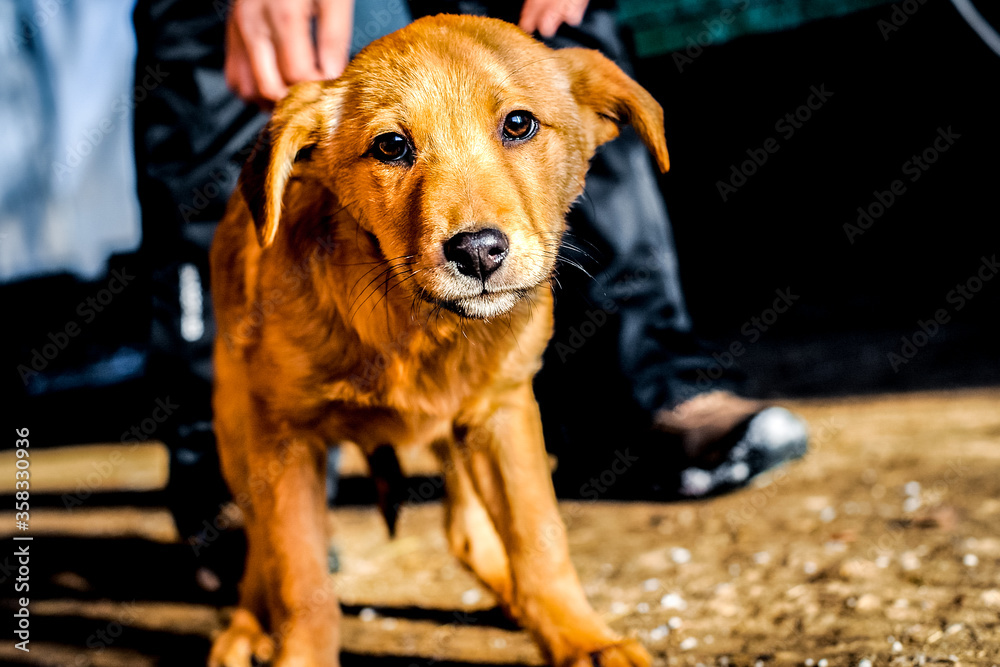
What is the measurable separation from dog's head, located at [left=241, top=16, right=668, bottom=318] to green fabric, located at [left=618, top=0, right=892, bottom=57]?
187 centimetres

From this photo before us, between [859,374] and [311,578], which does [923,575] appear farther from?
[859,374]

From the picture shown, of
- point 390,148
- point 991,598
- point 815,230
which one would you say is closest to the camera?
point 390,148

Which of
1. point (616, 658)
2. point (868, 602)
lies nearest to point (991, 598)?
point (868, 602)

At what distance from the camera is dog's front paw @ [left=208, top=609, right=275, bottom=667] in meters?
2.12

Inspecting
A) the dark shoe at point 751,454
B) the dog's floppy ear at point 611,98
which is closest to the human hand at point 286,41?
the dog's floppy ear at point 611,98

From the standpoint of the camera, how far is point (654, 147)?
1.64 meters

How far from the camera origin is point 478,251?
4.68 ft

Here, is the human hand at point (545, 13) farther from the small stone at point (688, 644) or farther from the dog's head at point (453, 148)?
the small stone at point (688, 644)

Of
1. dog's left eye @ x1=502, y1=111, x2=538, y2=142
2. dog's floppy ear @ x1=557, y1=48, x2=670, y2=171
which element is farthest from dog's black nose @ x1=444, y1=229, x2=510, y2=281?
dog's floppy ear @ x1=557, y1=48, x2=670, y2=171

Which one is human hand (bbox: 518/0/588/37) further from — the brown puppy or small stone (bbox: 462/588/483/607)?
small stone (bbox: 462/588/483/607)

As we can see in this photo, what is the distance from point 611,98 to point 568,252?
2.35 feet

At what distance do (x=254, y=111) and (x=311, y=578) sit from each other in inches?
64.3

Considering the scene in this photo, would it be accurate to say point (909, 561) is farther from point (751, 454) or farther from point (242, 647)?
point (242, 647)

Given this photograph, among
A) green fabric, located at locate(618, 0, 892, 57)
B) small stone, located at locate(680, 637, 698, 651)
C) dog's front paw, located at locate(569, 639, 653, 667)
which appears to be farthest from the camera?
green fabric, located at locate(618, 0, 892, 57)
